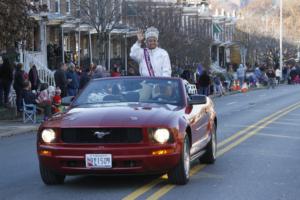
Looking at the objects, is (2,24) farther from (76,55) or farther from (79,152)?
(76,55)

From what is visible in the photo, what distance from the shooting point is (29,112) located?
68.2 ft

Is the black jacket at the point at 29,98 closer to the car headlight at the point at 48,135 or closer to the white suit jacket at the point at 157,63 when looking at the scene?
the white suit jacket at the point at 157,63

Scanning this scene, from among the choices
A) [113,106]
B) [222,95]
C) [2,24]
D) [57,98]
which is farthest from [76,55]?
[113,106]

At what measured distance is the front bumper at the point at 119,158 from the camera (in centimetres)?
841

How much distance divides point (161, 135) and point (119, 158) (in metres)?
0.60

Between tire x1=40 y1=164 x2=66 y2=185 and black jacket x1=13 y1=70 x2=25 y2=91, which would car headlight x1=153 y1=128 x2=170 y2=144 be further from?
black jacket x1=13 y1=70 x2=25 y2=91

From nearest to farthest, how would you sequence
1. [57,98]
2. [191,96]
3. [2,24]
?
1. [191,96]
2. [2,24]
3. [57,98]

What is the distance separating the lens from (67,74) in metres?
24.9

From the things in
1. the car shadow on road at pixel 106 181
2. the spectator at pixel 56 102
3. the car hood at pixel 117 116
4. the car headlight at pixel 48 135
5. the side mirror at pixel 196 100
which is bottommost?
the spectator at pixel 56 102

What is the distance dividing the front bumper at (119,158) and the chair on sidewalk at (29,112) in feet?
39.7

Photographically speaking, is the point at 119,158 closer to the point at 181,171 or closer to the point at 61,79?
the point at 181,171

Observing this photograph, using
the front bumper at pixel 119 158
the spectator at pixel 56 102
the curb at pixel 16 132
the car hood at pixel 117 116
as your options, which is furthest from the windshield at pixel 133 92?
the spectator at pixel 56 102

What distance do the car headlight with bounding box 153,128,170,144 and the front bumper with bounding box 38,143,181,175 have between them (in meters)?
0.08

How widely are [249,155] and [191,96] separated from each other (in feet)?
8.32
